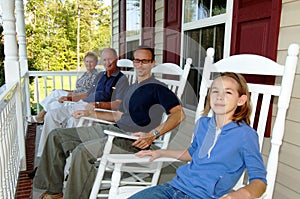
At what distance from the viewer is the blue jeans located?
1.30 metres

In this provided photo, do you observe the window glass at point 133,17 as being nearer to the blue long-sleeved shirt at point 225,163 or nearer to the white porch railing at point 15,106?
the white porch railing at point 15,106

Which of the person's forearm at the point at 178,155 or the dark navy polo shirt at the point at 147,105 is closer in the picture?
the person's forearm at the point at 178,155

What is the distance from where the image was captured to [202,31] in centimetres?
259

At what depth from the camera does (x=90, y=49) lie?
3.20m

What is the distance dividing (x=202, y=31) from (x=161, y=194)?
1726 mm

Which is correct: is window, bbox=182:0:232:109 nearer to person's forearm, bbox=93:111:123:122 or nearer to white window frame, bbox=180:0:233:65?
white window frame, bbox=180:0:233:65

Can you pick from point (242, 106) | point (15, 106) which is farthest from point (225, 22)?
point (15, 106)

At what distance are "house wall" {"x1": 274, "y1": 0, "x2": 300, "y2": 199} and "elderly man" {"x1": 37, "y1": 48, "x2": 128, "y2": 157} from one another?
146cm

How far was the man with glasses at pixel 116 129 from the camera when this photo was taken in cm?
190

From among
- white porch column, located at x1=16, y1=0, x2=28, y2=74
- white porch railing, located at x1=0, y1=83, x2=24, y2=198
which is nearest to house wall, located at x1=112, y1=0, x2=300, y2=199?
white porch railing, located at x1=0, y1=83, x2=24, y2=198

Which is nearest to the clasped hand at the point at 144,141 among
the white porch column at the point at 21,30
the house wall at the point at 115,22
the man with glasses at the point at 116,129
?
the man with glasses at the point at 116,129

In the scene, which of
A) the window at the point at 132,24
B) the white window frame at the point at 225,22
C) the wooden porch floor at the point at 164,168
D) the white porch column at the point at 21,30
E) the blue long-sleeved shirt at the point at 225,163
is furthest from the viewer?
the white porch column at the point at 21,30

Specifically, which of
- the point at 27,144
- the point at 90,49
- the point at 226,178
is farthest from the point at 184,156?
the point at 27,144

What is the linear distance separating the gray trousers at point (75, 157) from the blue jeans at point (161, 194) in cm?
58
